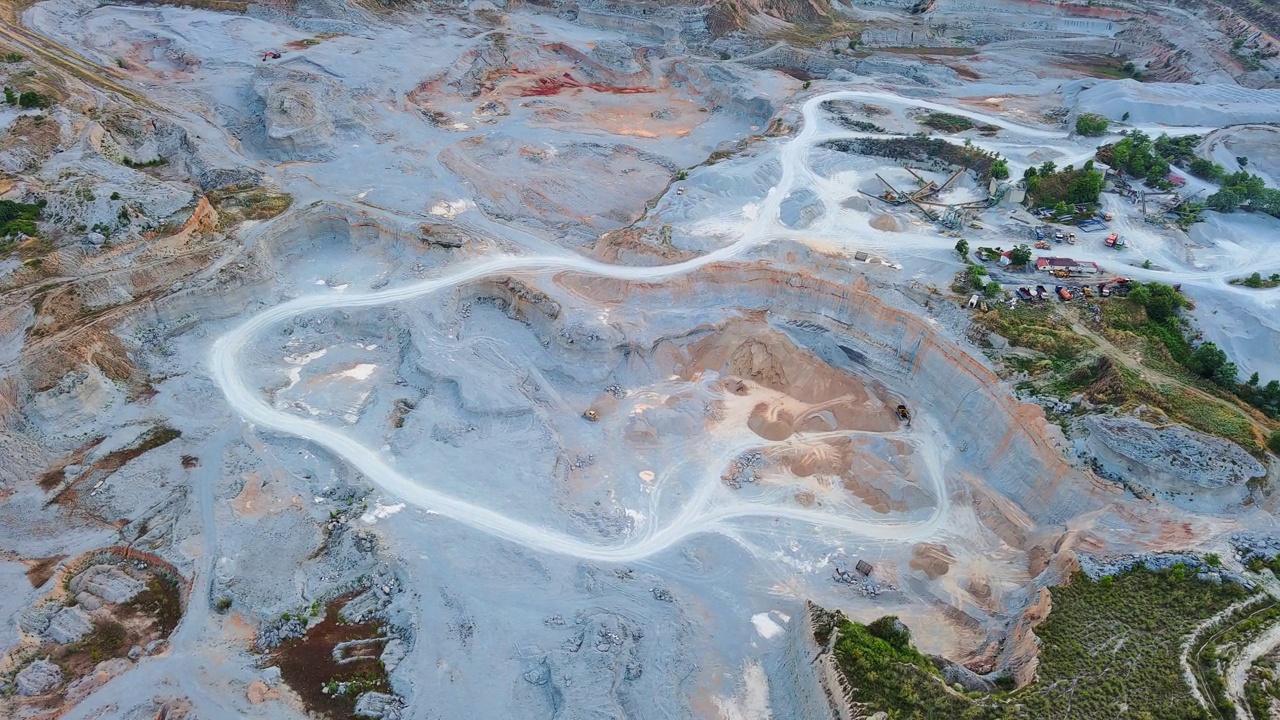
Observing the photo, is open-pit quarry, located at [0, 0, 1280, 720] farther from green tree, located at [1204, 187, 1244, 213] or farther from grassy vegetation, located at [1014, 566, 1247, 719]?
green tree, located at [1204, 187, 1244, 213]

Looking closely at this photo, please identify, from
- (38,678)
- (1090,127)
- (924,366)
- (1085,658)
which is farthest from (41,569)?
(1090,127)

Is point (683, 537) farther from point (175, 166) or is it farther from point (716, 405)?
point (175, 166)

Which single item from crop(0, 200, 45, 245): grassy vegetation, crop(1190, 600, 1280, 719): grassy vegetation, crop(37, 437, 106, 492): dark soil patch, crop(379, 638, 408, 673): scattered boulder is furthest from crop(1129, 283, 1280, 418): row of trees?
crop(0, 200, 45, 245): grassy vegetation

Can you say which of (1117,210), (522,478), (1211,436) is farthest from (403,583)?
(1117,210)

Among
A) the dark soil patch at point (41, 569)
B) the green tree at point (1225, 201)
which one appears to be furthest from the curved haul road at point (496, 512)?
the green tree at point (1225, 201)

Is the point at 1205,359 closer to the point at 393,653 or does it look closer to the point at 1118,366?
the point at 1118,366

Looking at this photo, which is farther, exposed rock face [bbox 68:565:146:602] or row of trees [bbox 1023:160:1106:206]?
row of trees [bbox 1023:160:1106:206]
